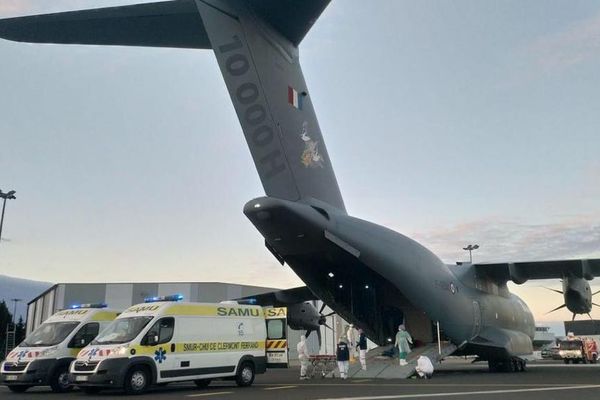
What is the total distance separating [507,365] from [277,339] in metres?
8.64

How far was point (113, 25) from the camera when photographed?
538 inches

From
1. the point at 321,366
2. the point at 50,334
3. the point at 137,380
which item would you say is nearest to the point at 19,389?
the point at 50,334

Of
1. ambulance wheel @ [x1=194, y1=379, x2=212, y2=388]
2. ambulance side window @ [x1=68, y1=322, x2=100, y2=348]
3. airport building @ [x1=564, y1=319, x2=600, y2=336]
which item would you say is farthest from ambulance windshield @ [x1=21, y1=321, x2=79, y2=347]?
airport building @ [x1=564, y1=319, x2=600, y2=336]

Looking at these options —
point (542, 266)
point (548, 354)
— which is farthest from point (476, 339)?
point (548, 354)

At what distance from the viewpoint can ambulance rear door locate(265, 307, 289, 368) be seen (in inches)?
741

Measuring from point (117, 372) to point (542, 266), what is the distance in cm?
1579

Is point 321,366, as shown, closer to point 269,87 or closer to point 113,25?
point 269,87

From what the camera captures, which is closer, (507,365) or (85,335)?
(85,335)

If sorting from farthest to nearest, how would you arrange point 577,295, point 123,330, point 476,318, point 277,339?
1. point 577,295
2. point 476,318
3. point 277,339
4. point 123,330

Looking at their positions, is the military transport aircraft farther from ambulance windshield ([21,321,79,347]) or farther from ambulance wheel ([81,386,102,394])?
ambulance windshield ([21,321,79,347])

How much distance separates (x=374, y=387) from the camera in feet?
44.0

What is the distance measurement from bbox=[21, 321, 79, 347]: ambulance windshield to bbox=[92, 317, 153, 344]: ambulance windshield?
77.3 inches

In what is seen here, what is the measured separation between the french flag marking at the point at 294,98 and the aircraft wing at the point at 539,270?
1007 cm

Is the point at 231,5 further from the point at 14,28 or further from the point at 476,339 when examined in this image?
the point at 476,339
